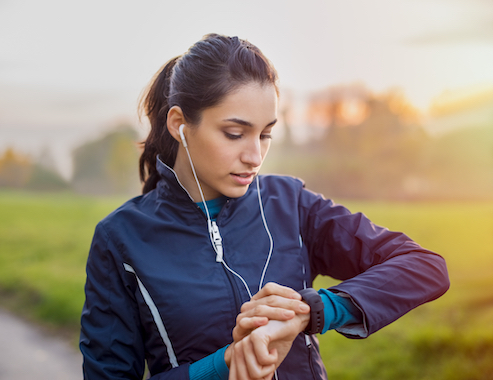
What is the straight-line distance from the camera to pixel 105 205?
576cm

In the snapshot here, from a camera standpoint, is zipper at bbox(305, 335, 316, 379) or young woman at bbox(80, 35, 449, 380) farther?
zipper at bbox(305, 335, 316, 379)

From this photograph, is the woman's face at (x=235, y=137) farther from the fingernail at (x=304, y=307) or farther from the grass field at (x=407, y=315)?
the grass field at (x=407, y=315)

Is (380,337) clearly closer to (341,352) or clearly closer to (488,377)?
(341,352)

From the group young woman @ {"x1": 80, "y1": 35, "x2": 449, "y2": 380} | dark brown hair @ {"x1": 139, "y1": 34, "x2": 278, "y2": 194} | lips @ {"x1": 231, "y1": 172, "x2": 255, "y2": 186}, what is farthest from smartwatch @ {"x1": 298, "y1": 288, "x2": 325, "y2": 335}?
dark brown hair @ {"x1": 139, "y1": 34, "x2": 278, "y2": 194}

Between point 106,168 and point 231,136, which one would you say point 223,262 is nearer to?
point 231,136

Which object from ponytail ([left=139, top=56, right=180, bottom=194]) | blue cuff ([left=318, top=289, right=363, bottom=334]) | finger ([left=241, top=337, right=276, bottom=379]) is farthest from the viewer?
ponytail ([left=139, top=56, right=180, bottom=194])

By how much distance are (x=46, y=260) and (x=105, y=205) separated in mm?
1095

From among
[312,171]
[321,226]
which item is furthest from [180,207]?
[312,171]

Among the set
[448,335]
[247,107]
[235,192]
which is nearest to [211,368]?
[235,192]

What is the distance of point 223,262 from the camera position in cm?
139

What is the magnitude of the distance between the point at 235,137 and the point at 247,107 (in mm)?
108

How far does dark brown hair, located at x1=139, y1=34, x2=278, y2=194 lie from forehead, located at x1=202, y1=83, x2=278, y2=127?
21 mm

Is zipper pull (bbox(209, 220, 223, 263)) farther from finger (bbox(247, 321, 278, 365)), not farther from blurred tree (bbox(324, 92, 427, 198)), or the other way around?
blurred tree (bbox(324, 92, 427, 198))

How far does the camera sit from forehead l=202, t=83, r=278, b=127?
1328 mm
